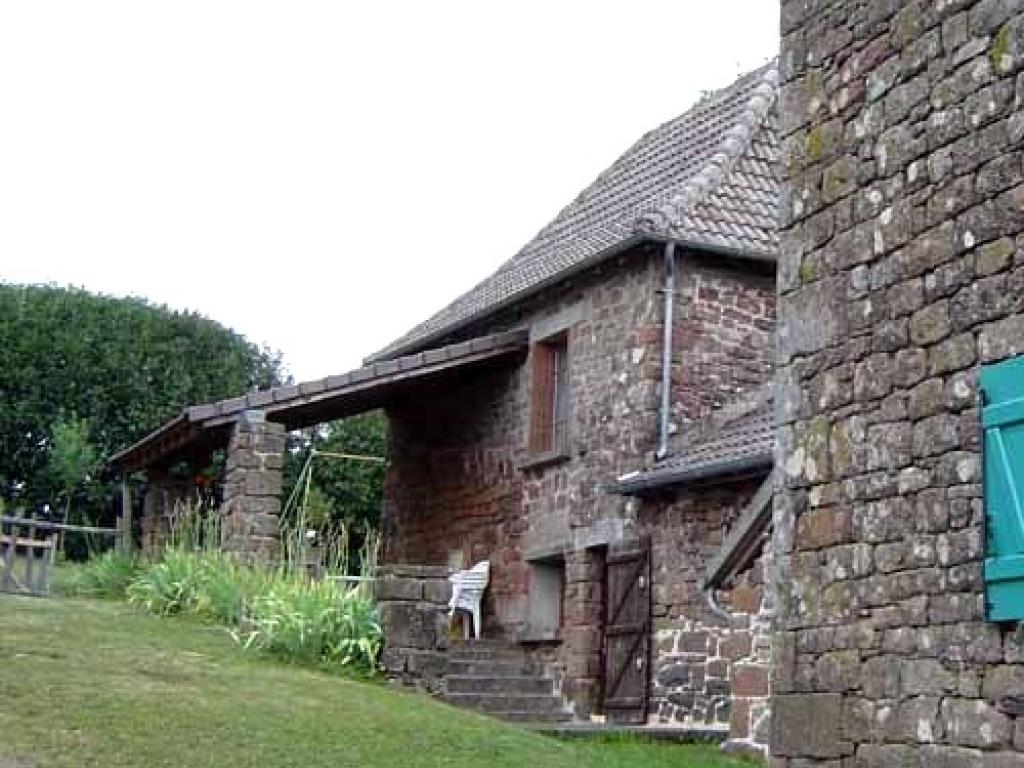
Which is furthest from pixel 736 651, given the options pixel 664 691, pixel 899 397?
pixel 899 397

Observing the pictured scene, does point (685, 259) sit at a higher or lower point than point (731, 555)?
higher

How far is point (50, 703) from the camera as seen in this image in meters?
10.4

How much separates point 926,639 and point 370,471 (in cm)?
2061

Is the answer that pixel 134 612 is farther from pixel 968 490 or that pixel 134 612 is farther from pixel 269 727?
pixel 968 490

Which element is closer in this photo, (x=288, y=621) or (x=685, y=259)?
(x=288, y=621)

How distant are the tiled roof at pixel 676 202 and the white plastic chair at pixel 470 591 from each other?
9.17ft

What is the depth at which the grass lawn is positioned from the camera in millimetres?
9586

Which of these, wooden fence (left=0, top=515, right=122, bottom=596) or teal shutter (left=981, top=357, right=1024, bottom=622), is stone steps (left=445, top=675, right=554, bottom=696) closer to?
wooden fence (left=0, top=515, right=122, bottom=596)

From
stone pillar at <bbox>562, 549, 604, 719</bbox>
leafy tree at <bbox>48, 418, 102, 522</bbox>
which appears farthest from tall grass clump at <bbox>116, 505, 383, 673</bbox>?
leafy tree at <bbox>48, 418, 102, 522</bbox>

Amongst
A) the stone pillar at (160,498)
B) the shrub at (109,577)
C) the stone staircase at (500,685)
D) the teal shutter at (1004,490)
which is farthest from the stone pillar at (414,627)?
the teal shutter at (1004,490)

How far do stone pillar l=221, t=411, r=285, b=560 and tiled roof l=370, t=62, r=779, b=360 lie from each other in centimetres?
290

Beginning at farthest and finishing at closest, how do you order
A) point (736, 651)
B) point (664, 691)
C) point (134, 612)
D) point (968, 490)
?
point (134, 612)
point (664, 691)
point (736, 651)
point (968, 490)

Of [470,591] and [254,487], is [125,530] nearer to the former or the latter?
[254,487]

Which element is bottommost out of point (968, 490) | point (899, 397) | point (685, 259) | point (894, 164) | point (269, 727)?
point (269, 727)
